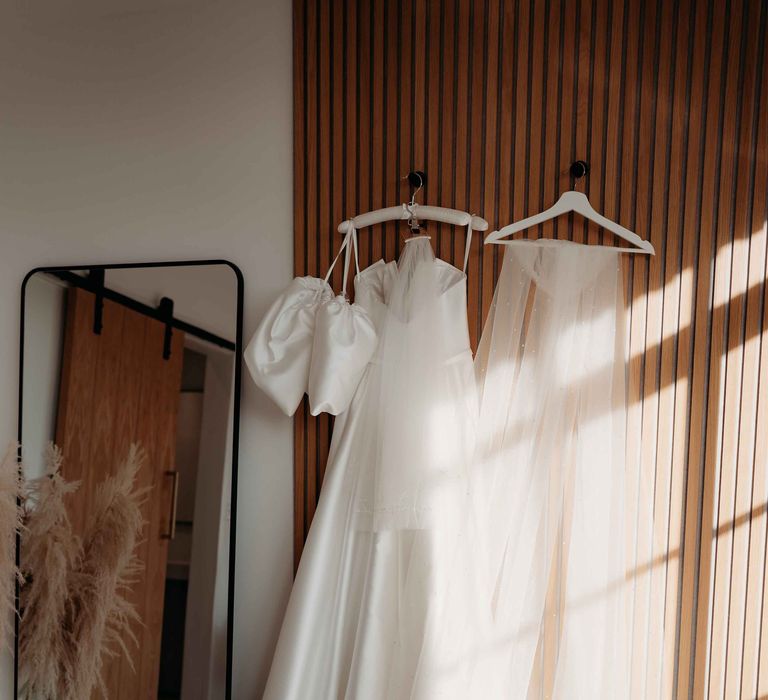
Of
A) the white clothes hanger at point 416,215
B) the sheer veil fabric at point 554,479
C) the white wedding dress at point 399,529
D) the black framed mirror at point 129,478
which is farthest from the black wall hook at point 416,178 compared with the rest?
the black framed mirror at point 129,478

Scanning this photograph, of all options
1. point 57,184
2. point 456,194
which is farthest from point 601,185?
point 57,184

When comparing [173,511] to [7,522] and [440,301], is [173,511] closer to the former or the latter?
[7,522]

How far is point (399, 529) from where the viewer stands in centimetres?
166

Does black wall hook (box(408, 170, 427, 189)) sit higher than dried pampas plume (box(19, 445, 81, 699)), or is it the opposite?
black wall hook (box(408, 170, 427, 189))

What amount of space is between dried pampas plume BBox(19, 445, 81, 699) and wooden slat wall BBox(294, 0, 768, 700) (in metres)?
1.02

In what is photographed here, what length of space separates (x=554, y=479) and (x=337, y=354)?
554 millimetres

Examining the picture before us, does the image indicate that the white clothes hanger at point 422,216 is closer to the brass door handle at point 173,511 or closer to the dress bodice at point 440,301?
the dress bodice at point 440,301

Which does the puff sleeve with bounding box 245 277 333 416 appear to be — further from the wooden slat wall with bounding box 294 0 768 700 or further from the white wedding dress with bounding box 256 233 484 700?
the wooden slat wall with bounding box 294 0 768 700

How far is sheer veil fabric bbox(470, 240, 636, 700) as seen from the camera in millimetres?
1588

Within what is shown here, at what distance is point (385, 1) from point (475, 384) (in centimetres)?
99

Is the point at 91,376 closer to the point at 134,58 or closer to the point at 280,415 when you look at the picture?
the point at 280,415

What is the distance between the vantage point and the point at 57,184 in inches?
82.2

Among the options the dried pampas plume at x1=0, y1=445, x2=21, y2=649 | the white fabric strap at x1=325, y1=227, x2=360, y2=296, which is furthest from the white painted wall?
the dried pampas plume at x1=0, y1=445, x2=21, y2=649

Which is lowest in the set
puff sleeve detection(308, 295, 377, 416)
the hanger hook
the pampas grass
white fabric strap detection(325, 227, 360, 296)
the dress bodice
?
the pampas grass
